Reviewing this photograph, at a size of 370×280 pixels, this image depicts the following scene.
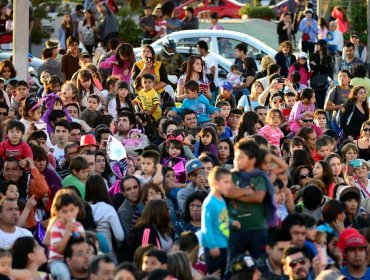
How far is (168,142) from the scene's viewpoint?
1877 cm

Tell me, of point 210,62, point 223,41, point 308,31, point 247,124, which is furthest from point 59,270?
point 308,31

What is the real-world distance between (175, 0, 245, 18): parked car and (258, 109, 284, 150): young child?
21.8m

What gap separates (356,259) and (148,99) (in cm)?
760

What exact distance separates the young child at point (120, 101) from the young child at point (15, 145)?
4288 mm

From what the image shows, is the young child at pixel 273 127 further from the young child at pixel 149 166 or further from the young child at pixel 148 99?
the young child at pixel 149 166

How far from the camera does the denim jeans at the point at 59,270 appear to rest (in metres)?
13.5

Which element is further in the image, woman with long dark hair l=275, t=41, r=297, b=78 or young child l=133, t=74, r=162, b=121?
woman with long dark hair l=275, t=41, r=297, b=78

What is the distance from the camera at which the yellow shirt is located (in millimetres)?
21516

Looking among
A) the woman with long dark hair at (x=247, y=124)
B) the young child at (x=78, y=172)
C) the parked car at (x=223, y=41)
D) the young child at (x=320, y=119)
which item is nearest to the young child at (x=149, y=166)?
the young child at (x=78, y=172)

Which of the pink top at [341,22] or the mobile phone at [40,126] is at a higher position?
the mobile phone at [40,126]

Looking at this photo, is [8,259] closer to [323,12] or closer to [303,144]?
[303,144]

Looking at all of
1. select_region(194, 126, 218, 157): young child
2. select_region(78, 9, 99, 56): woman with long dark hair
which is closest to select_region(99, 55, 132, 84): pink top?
select_region(194, 126, 218, 157): young child

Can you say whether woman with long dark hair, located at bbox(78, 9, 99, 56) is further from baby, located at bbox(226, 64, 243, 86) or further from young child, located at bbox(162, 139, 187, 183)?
young child, located at bbox(162, 139, 187, 183)

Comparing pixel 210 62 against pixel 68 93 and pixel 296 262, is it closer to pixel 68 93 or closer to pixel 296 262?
pixel 68 93
